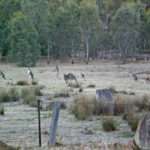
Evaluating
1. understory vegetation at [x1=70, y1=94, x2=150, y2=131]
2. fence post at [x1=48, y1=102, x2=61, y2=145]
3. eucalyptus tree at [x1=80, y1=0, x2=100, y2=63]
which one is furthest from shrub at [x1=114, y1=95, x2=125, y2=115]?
eucalyptus tree at [x1=80, y1=0, x2=100, y2=63]

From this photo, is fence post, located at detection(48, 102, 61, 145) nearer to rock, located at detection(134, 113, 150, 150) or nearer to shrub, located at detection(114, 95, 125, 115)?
rock, located at detection(134, 113, 150, 150)

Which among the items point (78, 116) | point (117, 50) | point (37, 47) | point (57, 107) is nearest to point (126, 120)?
point (78, 116)

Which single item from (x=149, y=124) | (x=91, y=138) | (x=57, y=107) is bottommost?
(x=91, y=138)

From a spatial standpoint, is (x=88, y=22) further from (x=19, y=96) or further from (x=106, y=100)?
(x=106, y=100)

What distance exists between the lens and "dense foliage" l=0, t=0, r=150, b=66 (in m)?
72.0

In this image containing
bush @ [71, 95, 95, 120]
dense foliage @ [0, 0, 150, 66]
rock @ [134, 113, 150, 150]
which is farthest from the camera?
dense foliage @ [0, 0, 150, 66]

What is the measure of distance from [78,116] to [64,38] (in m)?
62.0

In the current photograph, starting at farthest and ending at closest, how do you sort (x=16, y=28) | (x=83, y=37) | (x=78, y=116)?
(x=83, y=37) < (x=16, y=28) < (x=78, y=116)

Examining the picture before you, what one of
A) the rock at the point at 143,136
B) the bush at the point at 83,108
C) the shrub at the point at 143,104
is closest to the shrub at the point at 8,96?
the bush at the point at 83,108

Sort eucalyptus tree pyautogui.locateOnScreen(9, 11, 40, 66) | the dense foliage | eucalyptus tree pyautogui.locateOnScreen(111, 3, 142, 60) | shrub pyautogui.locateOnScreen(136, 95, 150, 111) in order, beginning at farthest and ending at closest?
eucalyptus tree pyautogui.locateOnScreen(111, 3, 142, 60)
the dense foliage
eucalyptus tree pyautogui.locateOnScreen(9, 11, 40, 66)
shrub pyautogui.locateOnScreen(136, 95, 150, 111)

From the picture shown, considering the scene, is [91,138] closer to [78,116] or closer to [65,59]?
[78,116]

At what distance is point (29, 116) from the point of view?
63.5 ft

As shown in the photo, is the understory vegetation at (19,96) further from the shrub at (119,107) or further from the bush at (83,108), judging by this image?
the shrub at (119,107)

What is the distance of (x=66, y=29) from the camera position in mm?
78812
